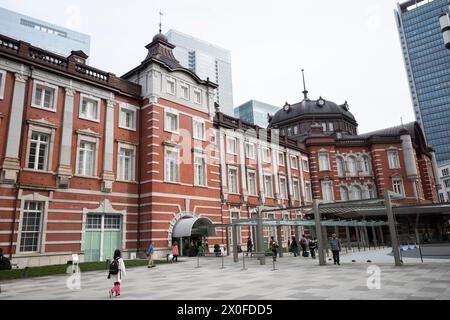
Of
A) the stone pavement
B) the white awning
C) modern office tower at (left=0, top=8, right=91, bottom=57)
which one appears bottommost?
the stone pavement

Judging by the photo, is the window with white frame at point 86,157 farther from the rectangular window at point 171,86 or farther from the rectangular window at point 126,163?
the rectangular window at point 171,86

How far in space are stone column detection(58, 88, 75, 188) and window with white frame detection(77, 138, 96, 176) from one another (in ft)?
2.99

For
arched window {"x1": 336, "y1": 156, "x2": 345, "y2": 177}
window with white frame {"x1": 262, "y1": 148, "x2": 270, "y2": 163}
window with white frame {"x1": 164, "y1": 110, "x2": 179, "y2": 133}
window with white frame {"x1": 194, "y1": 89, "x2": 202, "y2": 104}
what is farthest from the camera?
arched window {"x1": 336, "y1": 156, "x2": 345, "y2": 177}

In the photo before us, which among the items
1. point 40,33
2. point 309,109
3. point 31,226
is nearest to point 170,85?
point 31,226

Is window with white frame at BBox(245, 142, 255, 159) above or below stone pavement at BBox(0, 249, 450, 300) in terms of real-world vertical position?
above

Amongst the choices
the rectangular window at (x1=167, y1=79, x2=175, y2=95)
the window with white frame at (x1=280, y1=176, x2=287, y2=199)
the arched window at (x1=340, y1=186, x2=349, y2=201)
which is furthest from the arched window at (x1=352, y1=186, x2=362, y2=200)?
the rectangular window at (x1=167, y1=79, x2=175, y2=95)

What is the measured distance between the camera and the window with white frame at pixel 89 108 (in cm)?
2306

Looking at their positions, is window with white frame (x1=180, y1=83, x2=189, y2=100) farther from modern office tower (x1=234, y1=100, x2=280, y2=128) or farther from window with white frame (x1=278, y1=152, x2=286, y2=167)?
modern office tower (x1=234, y1=100, x2=280, y2=128)

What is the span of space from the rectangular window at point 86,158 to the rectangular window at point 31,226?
11.4 feet

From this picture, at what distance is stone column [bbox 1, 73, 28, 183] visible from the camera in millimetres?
18375

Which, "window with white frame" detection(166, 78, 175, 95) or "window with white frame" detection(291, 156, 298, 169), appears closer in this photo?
"window with white frame" detection(166, 78, 175, 95)

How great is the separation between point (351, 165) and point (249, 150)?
60.5 ft

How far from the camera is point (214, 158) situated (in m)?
30.0
